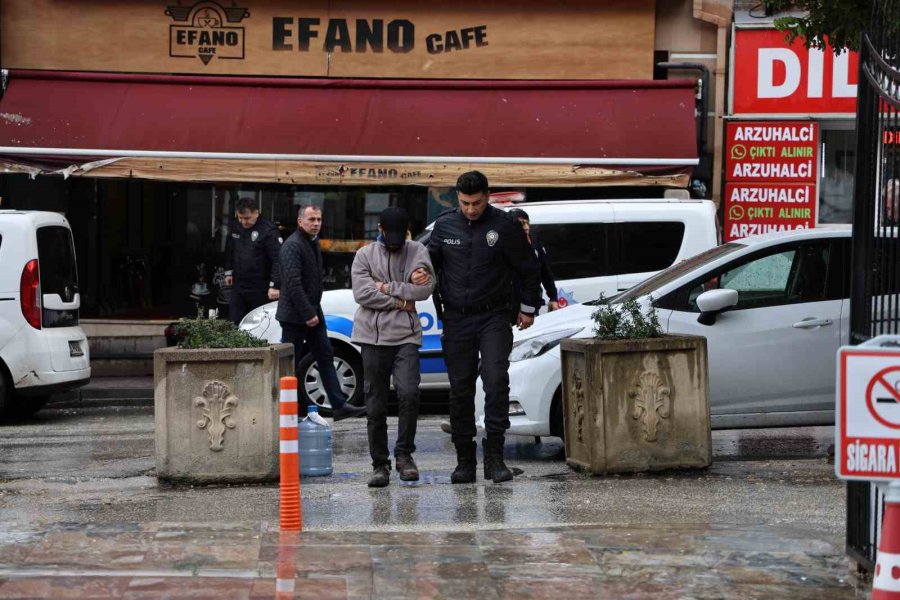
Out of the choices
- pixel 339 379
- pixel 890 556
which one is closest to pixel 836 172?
pixel 339 379

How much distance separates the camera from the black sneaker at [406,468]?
8594 millimetres

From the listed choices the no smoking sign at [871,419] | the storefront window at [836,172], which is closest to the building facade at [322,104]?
the storefront window at [836,172]

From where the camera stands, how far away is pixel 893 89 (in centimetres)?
576

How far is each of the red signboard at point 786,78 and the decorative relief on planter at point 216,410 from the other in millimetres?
10832

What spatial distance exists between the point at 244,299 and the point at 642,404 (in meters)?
5.73

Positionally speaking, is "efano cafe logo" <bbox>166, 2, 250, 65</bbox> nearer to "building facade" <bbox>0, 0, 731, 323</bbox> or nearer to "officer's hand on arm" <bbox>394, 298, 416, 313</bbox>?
"building facade" <bbox>0, 0, 731, 323</bbox>

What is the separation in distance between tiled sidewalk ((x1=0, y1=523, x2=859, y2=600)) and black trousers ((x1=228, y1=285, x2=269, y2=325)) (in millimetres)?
6439

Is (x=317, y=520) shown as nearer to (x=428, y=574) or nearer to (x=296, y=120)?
(x=428, y=574)

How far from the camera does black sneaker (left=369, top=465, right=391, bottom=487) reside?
8.53 metres

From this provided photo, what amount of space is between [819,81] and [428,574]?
1301 centimetres

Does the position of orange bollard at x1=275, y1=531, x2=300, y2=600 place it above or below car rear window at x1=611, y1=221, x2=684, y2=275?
below

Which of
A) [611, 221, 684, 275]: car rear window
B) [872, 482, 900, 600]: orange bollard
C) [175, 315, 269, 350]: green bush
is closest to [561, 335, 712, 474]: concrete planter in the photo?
[175, 315, 269, 350]: green bush

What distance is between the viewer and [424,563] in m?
6.31

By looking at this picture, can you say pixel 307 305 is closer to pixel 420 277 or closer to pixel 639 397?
pixel 420 277
